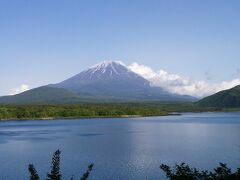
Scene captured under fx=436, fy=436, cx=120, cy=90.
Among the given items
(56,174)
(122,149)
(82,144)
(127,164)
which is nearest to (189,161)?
(127,164)

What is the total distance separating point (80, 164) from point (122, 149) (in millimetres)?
14615

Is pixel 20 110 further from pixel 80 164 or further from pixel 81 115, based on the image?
pixel 80 164

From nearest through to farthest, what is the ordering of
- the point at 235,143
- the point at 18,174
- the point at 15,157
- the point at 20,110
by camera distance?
the point at 18,174 < the point at 15,157 < the point at 235,143 < the point at 20,110

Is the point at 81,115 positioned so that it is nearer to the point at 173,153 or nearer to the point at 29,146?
the point at 29,146

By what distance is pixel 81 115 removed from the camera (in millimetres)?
159375

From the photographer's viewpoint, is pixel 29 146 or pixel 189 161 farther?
pixel 29 146

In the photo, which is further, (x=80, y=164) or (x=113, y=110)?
(x=113, y=110)

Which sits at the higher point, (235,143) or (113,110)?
(113,110)

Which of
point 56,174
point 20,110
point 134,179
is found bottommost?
point 134,179

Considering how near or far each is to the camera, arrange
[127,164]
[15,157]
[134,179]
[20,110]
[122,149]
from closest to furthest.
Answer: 1. [134,179]
2. [127,164]
3. [15,157]
4. [122,149]
5. [20,110]

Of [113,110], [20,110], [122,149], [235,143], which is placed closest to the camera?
[122,149]

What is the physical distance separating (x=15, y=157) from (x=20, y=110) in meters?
107

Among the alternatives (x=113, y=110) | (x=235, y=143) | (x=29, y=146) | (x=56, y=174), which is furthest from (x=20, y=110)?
(x=56, y=174)

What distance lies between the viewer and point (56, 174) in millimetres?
14180
